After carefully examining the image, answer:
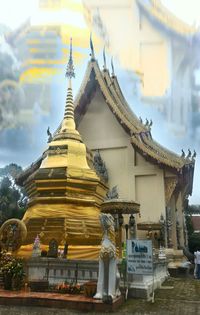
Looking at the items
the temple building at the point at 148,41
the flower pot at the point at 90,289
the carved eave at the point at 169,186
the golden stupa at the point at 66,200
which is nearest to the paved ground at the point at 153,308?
the flower pot at the point at 90,289

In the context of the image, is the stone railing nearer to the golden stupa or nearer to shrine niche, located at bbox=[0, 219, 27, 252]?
shrine niche, located at bbox=[0, 219, 27, 252]

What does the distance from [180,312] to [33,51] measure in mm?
19611

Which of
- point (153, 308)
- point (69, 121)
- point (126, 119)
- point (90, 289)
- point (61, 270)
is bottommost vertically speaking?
point (153, 308)

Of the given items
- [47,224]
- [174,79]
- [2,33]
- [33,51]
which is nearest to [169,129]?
[174,79]

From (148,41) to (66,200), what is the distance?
1151 centimetres

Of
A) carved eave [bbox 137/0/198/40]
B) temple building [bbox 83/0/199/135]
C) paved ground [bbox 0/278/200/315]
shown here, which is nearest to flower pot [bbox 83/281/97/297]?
paved ground [bbox 0/278/200/315]

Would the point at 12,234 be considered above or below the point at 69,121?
below

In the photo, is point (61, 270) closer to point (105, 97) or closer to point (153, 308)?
point (153, 308)

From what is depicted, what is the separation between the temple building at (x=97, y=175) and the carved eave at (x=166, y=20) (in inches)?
148

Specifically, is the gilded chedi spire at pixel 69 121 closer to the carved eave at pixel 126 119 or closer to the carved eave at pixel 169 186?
the carved eave at pixel 126 119

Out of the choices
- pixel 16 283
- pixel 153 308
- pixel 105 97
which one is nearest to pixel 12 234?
pixel 16 283

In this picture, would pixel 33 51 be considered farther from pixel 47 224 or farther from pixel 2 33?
pixel 47 224

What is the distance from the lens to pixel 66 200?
11.9 metres

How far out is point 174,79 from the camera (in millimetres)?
20250
